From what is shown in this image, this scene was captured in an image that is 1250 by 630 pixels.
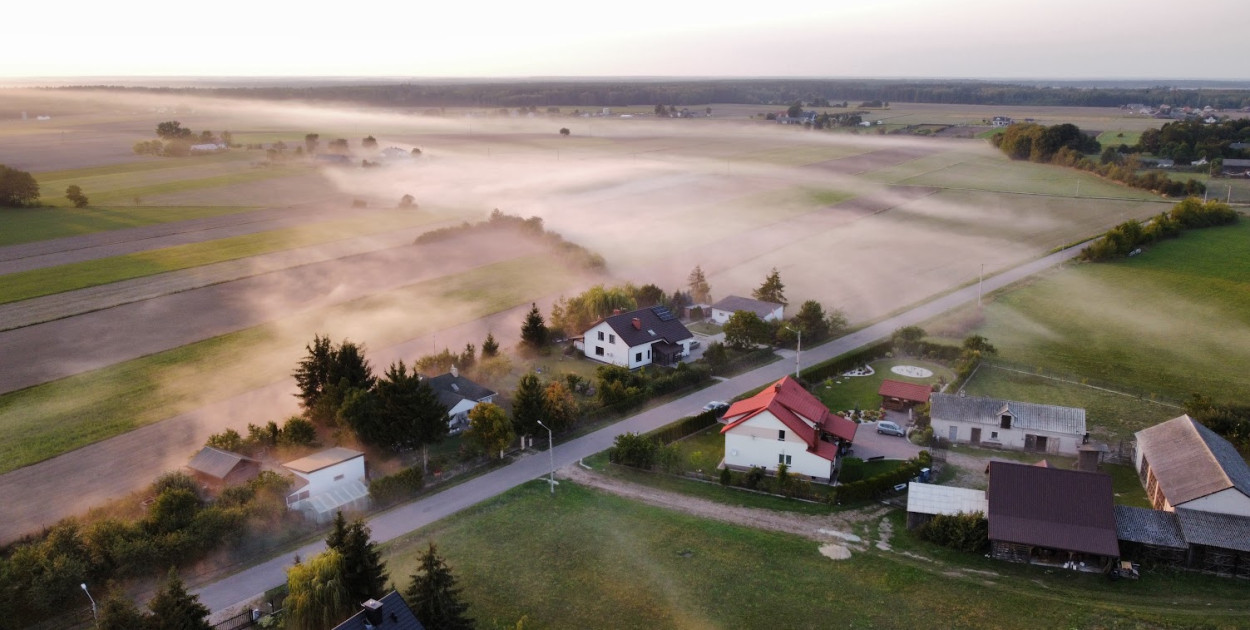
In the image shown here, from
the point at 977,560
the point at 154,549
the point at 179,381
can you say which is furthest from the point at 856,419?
the point at 179,381

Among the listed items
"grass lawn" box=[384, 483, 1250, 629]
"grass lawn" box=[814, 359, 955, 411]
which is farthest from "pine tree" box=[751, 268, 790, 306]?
"grass lawn" box=[384, 483, 1250, 629]

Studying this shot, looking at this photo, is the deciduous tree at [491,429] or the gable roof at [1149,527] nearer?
the gable roof at [1149,527]

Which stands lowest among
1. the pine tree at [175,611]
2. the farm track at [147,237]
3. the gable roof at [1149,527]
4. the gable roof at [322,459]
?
the gable roof at [1149,527]

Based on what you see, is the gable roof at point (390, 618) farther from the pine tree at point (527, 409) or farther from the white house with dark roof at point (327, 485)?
the pine tree at point (527, 409)

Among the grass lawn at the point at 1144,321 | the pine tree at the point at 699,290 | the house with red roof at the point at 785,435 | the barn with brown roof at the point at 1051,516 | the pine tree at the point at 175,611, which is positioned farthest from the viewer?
the pine tree at the point at 699,290

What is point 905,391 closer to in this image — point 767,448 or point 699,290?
point 767,448

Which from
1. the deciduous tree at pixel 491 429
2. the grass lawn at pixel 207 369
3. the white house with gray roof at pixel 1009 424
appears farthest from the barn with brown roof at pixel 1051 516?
the grass lawn at pixel 207 369

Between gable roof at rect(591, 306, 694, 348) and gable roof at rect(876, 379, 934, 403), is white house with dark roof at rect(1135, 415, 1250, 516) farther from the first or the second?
gable roof at rect(591, 306, 694, 348)
